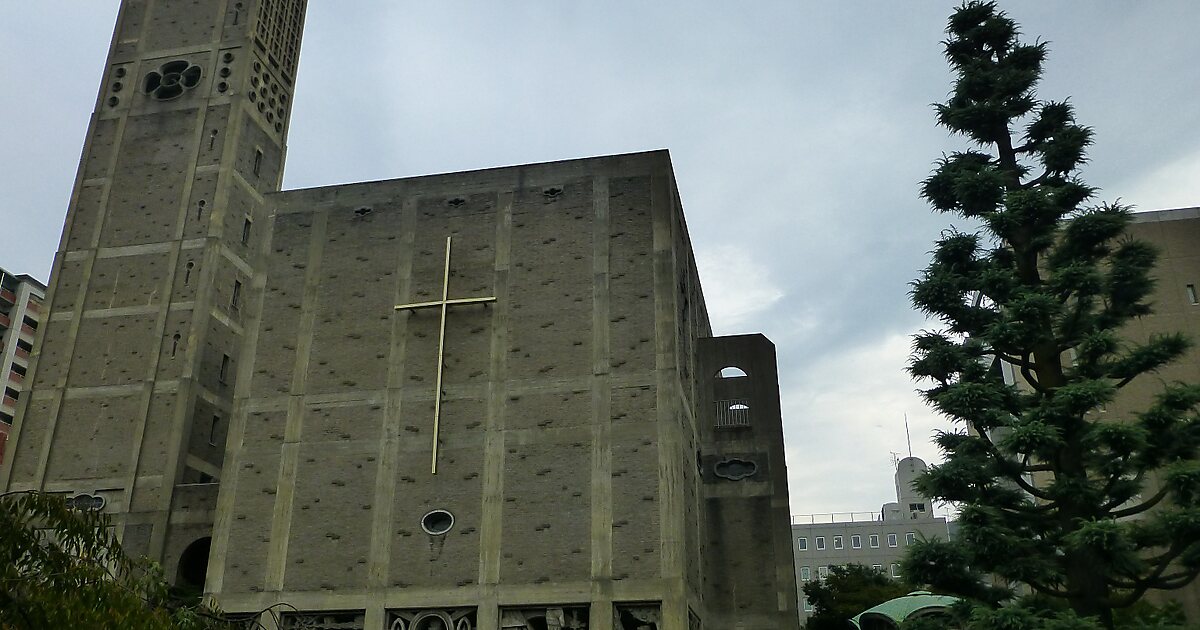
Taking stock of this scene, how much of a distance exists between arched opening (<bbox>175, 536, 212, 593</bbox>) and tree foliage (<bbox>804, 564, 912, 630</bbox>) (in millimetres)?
24214

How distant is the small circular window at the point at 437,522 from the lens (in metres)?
24.4

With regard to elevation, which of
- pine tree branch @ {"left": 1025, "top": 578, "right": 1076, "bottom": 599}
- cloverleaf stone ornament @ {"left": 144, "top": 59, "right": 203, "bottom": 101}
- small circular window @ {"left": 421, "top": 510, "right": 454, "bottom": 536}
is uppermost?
cloverleaf stone ornament @ {"left": 144, "top": 59, "right": 203, "bottom": 101}

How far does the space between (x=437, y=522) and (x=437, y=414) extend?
8.56 feet

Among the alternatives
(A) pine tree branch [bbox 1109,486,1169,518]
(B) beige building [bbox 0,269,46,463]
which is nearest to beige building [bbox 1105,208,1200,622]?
(A) pine tree branch [bbox 1109,486,1169,518]

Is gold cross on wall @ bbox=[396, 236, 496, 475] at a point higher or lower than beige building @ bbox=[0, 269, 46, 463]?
lower

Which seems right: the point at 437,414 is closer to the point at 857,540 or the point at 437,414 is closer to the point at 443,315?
the point at 443,315

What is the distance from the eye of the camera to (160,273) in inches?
1421

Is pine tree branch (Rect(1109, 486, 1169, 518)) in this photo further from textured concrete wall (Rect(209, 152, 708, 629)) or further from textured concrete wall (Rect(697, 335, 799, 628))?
textured concrete wall (Rect(697, 335, 799, 628))

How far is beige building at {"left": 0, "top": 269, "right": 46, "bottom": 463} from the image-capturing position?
6438cm

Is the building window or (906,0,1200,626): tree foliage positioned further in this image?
the building window

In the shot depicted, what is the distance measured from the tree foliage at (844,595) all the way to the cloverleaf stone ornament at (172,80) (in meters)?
32.7

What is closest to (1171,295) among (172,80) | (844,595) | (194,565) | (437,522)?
(844,595)

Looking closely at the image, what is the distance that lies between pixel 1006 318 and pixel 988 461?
8.58 feet

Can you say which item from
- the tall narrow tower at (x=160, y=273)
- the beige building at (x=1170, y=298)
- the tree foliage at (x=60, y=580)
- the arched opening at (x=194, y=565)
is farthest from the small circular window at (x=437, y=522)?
the beige building at (x=1170, y=298)
